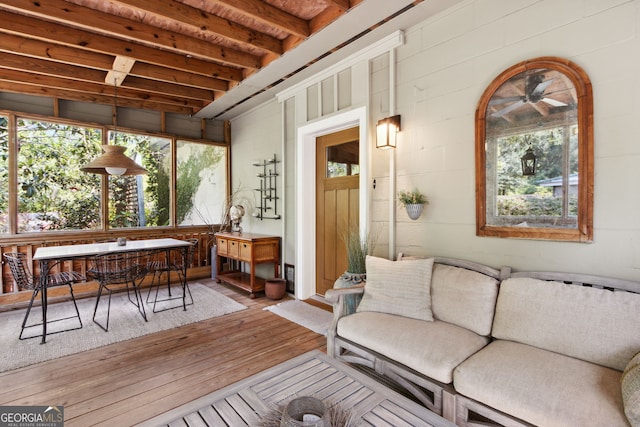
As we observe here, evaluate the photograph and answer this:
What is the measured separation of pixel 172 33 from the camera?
3260mm

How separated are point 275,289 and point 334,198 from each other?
5.05 feet

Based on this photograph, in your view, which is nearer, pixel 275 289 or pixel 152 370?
pixel 152 370

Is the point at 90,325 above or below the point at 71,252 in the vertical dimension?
below

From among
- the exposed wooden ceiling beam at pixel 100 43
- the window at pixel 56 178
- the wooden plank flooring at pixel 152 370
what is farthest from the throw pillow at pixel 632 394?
the window at pixel 56 178

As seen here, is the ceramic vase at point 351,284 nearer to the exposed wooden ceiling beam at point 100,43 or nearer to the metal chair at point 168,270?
the metal chair at point 168,270

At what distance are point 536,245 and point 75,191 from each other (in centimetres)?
569

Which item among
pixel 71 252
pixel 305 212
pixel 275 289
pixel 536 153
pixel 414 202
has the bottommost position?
pixel 275 289

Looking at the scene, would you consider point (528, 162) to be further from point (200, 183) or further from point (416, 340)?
point (200, 183)

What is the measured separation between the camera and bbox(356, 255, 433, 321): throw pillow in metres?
2.32

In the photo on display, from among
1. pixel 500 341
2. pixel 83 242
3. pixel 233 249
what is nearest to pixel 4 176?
pixel 83 242

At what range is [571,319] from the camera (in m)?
1.76

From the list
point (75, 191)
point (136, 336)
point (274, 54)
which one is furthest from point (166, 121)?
point (136, 336)

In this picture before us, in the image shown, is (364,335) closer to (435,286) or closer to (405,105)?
(435,286)

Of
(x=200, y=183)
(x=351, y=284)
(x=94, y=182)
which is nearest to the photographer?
(x=351, y=284)
